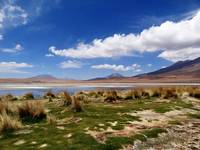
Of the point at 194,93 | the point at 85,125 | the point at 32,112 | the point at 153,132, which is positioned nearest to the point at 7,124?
the point at 32,112

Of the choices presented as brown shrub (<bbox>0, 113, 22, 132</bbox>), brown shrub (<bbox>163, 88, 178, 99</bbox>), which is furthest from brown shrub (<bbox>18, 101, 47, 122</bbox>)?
brown shrub (<bbox>163, 88, 178, 99</bbox>)

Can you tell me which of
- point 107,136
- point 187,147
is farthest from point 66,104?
point 187,147

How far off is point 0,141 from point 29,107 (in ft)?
15.2

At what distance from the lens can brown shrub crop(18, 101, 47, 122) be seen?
16.3 m

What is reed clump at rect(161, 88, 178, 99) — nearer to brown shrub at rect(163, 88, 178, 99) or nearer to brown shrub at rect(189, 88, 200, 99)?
brown shrub at rect(163, 88, 178, 99)

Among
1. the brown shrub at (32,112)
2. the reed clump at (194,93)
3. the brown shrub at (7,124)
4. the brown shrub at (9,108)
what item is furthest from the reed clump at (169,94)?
the brown shrub at (7,124)

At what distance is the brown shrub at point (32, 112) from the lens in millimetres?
16344

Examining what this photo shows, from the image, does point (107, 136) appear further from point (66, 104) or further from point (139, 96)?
point (139, 96)

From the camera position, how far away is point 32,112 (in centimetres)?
1656

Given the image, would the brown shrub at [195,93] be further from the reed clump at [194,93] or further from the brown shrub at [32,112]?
the brown shrub at [32,112]

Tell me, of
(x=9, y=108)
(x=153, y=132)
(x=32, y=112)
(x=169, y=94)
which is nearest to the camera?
(x=153, y=132)

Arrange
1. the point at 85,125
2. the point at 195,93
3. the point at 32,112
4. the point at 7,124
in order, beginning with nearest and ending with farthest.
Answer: the point at 7,124 < the point at 85,125 < the point at 32,112 < the point at 195,93

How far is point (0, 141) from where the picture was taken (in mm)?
12070

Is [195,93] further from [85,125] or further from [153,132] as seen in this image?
[85,125]
